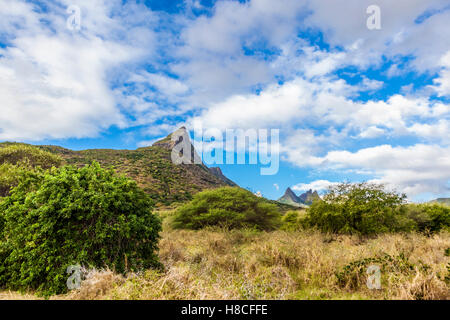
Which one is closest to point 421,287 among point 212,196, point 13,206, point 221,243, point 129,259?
point 129,259

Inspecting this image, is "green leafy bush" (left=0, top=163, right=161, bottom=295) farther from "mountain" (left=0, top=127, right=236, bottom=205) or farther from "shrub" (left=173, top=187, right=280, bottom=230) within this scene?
"mountain" (left=0, top=127, right=236, bottom=205)

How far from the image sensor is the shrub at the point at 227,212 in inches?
813

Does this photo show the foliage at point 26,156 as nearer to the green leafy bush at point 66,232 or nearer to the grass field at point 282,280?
the green leafy bush at point 66,232

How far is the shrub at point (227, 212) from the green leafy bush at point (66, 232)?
42.5 feet

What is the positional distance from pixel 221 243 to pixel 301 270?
5.78 metres

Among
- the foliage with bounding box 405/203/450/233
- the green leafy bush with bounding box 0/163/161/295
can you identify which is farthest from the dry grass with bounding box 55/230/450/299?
the foliage with bounding box 405/203/450/233

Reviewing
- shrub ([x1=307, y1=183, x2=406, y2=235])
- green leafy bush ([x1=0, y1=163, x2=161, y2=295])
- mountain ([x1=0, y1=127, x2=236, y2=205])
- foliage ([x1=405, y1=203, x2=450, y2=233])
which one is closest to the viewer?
green leafy bush ([x1=0, y1=163, x2=161, y2=295])

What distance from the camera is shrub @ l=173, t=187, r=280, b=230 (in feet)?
67.7

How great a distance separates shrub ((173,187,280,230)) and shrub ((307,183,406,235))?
4.37m

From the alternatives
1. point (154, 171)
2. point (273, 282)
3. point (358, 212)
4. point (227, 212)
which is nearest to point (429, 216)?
point (358, 212)

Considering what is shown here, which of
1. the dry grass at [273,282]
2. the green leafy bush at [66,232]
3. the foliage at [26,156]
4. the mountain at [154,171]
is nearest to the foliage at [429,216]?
the dry grass at [273,282]

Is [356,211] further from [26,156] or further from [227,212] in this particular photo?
[26,156]
